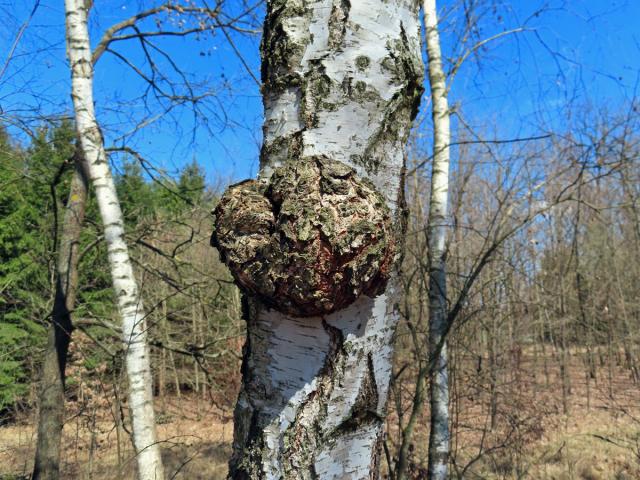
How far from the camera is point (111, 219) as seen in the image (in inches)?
122

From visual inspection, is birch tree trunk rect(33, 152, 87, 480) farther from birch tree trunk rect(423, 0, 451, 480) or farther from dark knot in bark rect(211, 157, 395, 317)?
dark knot in bark rect(211, 157, 395, 317)

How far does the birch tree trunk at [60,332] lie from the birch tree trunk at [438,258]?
9.37ft

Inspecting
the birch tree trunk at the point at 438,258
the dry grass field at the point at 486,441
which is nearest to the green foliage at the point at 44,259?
Answer: the dry grass field at the point at 486,441

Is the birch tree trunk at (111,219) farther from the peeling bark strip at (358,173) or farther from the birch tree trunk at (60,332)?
the peeling bark strip at (358,173)

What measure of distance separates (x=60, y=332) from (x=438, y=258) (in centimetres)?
319

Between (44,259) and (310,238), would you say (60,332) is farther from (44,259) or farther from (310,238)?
(310,238)

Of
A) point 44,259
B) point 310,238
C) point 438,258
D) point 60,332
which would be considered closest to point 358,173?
point 310,238

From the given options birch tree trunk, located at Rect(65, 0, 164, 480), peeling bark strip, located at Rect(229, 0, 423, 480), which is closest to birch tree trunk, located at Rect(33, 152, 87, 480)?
birch tree trunk, located at Rect(65, 0, 164, 480)

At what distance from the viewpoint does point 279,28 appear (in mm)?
1033

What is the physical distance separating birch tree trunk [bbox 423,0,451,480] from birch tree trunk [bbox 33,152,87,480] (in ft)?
9.37

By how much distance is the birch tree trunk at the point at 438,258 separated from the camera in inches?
127

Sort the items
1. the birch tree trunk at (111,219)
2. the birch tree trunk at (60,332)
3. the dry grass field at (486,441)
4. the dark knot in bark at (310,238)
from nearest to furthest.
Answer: the dark knot in bark at (310,238), the birch tree trunk at (111,219), the birch tree trunk at (60,332), the dry grass field at (486,441)

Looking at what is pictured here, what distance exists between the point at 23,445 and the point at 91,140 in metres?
3.49

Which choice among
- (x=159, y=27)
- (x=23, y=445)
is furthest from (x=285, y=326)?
(x=23, y=445)
